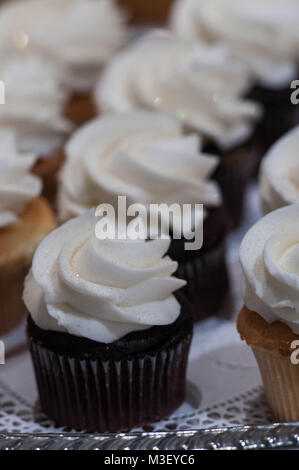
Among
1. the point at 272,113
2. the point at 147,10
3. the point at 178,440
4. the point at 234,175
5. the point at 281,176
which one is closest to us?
the point at 178,440

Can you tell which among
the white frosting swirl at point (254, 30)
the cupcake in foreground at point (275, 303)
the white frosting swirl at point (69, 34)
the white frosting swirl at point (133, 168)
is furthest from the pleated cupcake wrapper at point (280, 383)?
the white frosting swirl at point (69, 34)

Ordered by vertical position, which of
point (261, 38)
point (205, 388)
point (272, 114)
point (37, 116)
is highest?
point (261, 38)

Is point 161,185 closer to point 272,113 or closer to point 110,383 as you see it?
point 110,383

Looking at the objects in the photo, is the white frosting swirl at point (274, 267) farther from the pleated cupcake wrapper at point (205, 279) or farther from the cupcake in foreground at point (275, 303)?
the pleated cupcake wrapper at point (205, 279)

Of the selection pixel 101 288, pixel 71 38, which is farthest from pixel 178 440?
pixel 71 38

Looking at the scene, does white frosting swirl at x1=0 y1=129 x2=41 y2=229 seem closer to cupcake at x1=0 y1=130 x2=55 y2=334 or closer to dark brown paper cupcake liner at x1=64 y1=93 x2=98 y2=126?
cupcake at x1=0 y1=130 x2=55 y2=334
